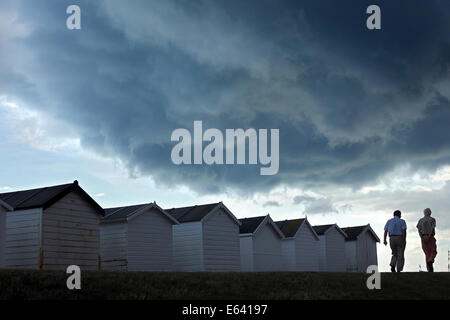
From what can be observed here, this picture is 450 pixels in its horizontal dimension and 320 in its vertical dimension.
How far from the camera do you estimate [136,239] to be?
120 ft

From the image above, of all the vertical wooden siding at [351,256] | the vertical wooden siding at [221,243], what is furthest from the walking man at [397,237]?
the vertical wooden siding at [351,256]

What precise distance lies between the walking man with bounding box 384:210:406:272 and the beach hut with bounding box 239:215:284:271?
2420 cm

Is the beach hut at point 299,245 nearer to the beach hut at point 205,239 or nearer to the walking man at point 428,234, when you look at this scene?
the beach hut at point 205,239

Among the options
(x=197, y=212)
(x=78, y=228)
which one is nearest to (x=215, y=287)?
(x=78, y=228)

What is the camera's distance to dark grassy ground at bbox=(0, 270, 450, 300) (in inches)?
535

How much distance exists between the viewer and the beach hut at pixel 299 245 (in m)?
51.3

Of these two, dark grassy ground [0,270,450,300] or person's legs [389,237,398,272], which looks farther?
person's legs [389,237,398,272]

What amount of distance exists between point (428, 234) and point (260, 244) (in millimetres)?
24639

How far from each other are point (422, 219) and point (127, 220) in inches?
729

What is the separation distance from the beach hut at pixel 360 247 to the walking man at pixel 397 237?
125 feet

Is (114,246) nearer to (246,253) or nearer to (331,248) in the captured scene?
(246,253)

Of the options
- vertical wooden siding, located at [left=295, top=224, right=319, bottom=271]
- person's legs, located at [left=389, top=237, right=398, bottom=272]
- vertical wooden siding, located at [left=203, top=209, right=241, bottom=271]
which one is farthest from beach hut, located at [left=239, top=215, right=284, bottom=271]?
person's legs, located at [left=389, top=237, right=398, bottom=272]

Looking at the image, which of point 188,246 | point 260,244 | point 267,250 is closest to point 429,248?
point 188,246

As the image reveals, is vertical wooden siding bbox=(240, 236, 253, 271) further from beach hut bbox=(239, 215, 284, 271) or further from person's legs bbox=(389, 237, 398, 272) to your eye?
person's legs bbox=(389, 237, 398, 272)
